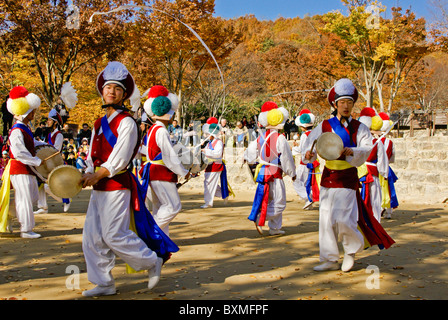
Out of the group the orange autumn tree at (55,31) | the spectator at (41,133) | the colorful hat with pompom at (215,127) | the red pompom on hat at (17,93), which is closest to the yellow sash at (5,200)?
the red pompom on hat at (17,93)

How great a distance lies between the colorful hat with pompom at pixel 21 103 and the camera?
7109 mm

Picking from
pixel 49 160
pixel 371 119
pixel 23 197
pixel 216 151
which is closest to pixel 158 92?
pixel 49 160

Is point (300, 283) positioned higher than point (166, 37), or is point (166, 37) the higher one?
point (166, 37)

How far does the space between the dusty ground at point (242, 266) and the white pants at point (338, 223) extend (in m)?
0.28

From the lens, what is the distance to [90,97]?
2584cm

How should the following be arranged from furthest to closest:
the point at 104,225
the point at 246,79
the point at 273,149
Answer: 1. the point at 246,79
2. the point at 273,149
3. the point at 104,225

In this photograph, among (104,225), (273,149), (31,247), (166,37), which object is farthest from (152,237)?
(166,37)

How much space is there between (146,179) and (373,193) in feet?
14.0

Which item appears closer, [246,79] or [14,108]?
[14,108]

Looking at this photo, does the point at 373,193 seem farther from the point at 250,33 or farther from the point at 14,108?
the point at 250,33

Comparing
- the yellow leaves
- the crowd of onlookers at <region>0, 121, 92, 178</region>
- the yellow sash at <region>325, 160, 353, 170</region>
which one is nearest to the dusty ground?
the yellow sash at <region>325, 160, 353, 170</region>

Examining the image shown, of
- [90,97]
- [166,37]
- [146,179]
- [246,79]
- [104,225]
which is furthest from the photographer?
[246,79]

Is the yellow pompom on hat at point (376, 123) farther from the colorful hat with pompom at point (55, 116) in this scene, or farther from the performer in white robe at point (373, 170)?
the colorful hat with pompom at point (55, 116)

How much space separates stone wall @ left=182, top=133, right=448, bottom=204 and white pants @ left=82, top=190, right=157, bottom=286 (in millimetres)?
8363
